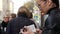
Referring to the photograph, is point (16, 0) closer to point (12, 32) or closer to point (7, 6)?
point (7, 6)

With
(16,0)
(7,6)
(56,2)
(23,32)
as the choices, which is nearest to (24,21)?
(23,32)

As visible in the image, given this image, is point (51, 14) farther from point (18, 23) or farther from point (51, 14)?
point (18, 23)

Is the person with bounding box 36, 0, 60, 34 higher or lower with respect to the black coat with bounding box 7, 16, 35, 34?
higher

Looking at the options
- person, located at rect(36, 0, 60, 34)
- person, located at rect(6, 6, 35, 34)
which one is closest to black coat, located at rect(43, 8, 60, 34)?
person, located at rect(36, 0, 60, 34)

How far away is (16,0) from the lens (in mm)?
7969

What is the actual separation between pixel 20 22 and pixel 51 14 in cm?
152

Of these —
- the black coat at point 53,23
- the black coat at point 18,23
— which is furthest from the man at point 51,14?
the black coat at point 18,23

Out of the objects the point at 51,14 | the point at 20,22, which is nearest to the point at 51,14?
the point at 51,14

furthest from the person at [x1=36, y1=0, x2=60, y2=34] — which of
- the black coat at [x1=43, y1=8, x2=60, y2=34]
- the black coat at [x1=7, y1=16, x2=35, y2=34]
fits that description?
the black coat at [x1=7, y1=16, x2=35, y2=34]

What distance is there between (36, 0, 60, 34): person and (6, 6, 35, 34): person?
4.55 ft

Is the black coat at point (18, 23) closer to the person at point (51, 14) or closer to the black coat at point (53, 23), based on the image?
the person at point (51, 14)

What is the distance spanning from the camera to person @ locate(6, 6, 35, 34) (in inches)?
119

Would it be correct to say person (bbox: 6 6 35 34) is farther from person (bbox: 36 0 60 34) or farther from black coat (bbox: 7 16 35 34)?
person (bbox: 36 0 60 34)

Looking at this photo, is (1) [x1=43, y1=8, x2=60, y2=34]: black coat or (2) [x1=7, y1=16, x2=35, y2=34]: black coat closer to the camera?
(1) [x1=43, y1=8, x2=60, y2=34]: black coat
